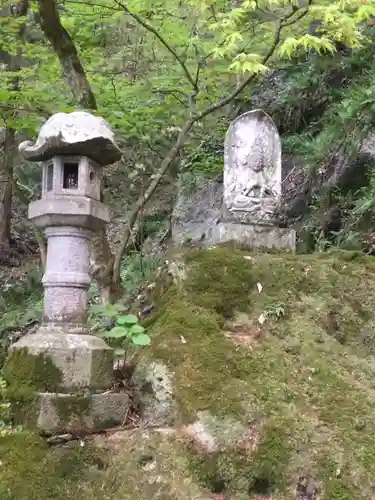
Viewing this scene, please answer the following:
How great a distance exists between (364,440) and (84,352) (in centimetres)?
170

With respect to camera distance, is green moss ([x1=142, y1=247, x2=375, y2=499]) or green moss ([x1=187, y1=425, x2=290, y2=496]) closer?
green moss ([x1=187, y1=425, x2=290, y2=496])

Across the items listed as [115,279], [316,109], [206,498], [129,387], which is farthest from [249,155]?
[316,109]

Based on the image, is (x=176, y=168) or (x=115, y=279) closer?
(x=115, y=279)

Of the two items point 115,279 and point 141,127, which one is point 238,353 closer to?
point 115,279

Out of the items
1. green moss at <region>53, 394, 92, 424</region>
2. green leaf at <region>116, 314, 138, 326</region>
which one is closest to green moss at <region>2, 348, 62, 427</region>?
green moss at <region>53, 394, 92, 424</region>

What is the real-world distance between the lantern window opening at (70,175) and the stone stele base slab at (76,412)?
130 centimetres

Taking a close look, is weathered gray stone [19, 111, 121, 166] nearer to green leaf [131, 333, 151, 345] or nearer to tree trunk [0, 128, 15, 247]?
green leaf [131, 333, 151, 345]

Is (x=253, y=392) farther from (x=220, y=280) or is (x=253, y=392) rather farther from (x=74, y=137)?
(x=74, y=137)

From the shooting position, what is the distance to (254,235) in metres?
4.84

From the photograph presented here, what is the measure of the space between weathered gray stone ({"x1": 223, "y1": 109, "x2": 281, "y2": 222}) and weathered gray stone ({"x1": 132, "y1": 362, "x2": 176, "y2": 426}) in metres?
1.90

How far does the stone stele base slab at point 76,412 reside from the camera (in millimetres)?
3115

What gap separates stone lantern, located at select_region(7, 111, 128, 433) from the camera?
3223 mm

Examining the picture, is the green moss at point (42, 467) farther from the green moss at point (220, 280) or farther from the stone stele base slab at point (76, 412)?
the green moss at point (220, 280)

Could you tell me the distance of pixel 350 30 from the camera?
4477 millimetres
